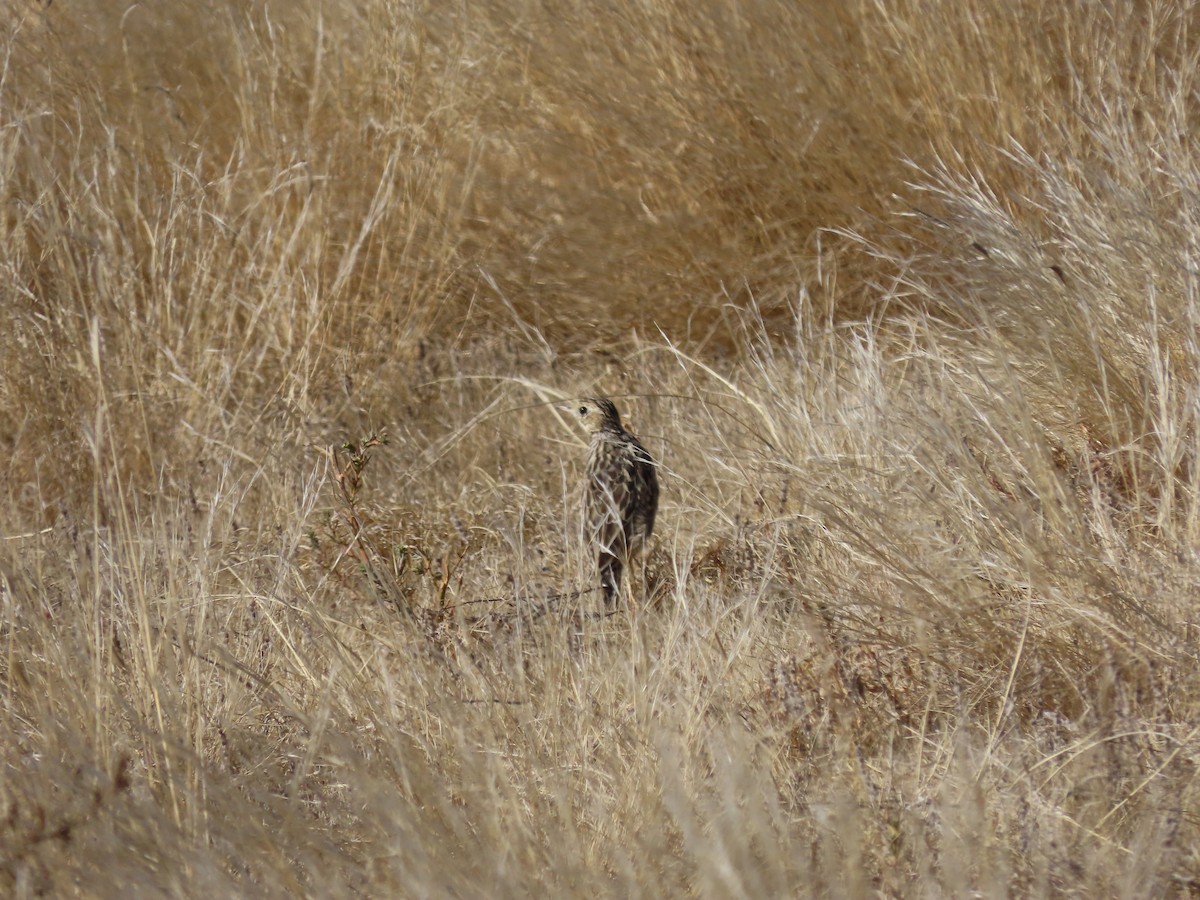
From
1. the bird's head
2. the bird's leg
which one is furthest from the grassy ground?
the bird's head

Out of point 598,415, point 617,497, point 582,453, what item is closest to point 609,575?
point 617,497

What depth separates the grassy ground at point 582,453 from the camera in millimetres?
2396

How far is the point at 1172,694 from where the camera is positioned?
2.59 m

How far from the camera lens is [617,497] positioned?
414 centimetres

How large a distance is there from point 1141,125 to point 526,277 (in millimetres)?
2455

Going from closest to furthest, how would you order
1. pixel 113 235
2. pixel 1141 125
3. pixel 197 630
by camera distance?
pixel 197 630, pixel 1141 125, pixel 113 235

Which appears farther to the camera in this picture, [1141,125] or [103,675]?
[1141,125]

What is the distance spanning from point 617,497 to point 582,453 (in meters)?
0.94

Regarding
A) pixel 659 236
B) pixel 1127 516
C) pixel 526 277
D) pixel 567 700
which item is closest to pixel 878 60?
pixel 659 236

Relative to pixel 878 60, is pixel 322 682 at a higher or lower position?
lower

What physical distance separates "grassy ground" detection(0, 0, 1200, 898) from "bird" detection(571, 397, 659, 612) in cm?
10

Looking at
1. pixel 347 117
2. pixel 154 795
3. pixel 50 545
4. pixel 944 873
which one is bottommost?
pixel 50 545

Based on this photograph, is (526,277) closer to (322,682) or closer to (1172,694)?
(322,682)

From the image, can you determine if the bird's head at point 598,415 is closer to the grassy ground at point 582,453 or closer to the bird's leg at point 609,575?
the grassy ground at point 582,453
